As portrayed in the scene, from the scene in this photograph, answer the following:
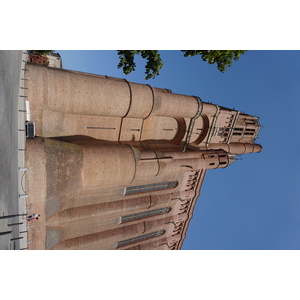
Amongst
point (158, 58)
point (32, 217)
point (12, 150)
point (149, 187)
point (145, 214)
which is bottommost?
point (145, 214)

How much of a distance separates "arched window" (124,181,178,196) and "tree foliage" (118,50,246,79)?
343 inches

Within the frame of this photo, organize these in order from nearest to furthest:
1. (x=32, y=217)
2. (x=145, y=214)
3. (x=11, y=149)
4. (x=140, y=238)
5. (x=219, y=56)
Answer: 1. (x=11, y=149)
2. (x=32, y=217)
3. (x=219, y=56)
4. (x=145, y=214)
5. (x=140, y=238)

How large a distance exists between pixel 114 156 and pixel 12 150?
5406 mm

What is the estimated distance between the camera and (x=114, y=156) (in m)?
14.2

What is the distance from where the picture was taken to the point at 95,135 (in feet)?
54.6

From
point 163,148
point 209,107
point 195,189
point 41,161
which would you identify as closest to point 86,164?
point 41,161

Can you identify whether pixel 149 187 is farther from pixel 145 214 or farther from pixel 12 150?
pixel 12 150

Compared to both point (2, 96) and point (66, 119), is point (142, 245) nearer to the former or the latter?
point (66, 119)

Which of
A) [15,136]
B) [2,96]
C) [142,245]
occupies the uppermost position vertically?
[2,96]

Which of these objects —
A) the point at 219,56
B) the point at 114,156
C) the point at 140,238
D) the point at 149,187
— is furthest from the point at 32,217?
the point at 219,56

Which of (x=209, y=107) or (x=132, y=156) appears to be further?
(x=209, y=107)

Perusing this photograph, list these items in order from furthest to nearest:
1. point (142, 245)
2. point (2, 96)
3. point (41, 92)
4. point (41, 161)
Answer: point (142, 245), point (41, 92), point (41, 161), point (2, 96)

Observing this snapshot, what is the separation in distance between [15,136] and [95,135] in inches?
246

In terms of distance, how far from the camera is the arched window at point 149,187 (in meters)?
19.6
